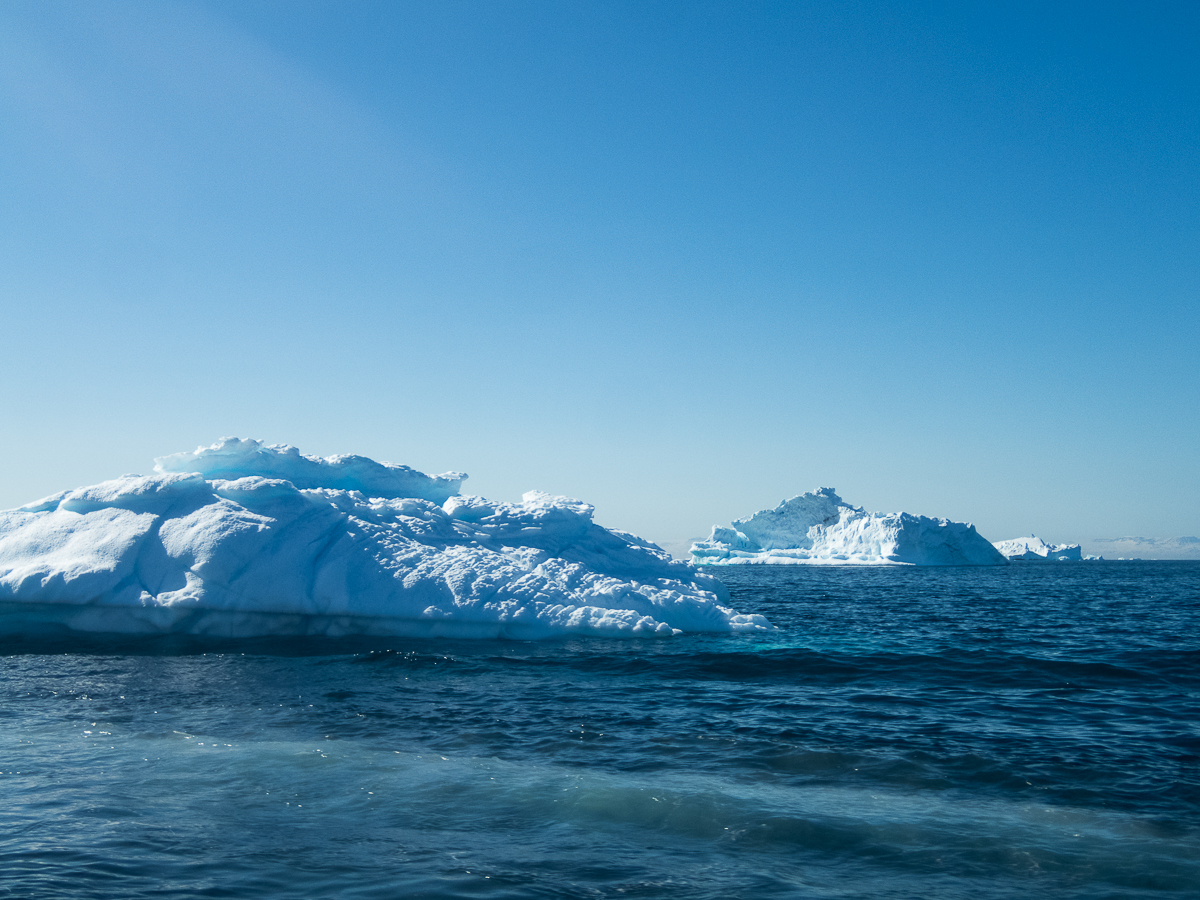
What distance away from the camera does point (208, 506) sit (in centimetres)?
1738

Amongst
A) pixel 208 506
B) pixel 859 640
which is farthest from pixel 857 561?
pixel 208 506

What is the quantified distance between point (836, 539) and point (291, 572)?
75046 millimetres

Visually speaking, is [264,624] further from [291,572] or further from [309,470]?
[309,470]

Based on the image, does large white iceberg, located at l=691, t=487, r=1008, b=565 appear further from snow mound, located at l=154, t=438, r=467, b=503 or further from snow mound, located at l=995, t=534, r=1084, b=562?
snow mound, located at l=154, t=438, r=467, b=503

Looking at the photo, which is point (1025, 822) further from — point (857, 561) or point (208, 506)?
point (857, 561)

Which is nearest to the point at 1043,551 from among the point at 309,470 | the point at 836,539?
the point at 836,539

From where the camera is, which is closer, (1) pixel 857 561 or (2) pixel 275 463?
(2) pixel 275 463

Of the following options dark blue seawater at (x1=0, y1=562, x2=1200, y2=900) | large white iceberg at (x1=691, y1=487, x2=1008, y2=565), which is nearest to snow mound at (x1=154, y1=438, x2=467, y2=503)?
dark blue seawater at (x1=0, y1=562, x2=1200, y2=900)

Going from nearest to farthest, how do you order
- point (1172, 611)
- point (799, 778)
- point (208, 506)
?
point (799, 778) → point (208, 506) → point (1172, 611)

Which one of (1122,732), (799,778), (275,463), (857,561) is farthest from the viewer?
(857,561)

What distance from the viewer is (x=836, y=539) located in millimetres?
84188

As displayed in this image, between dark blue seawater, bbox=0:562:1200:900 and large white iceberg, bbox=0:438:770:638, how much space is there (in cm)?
116

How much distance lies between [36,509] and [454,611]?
33.5ft

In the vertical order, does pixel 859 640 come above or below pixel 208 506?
below
